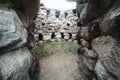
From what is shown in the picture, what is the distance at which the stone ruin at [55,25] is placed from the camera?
1368 centimetres

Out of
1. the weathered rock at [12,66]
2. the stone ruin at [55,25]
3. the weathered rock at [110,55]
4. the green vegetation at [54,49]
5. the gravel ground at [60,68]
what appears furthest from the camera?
the stone ruin at [55,25]

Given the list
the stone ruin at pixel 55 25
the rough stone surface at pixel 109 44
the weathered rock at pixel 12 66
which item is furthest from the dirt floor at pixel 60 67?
the stone ruin at pixel 55 25

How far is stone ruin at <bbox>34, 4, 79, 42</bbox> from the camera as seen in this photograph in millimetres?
13675

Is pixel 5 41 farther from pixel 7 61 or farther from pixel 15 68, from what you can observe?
pixel 15 68

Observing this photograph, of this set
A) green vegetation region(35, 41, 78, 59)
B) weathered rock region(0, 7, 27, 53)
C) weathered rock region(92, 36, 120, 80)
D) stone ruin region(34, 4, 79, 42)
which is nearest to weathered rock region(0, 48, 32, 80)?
weathered rock region(0, 7, 27, 53)

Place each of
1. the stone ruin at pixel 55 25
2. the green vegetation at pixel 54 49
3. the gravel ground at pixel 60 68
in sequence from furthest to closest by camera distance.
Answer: the stone ruin at pixel 55 25 < the green vegetation at pixel 54 49 < the gravel ground at pixel 60 68

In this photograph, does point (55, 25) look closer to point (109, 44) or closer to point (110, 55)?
point (109, 44)

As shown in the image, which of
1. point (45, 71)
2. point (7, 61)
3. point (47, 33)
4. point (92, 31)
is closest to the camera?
point (7, 61)

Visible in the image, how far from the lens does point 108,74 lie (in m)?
4.12

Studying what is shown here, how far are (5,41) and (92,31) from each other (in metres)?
3.84

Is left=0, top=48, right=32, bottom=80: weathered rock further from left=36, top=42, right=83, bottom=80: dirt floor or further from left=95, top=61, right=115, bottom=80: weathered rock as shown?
left=36, top=42, right=83, bottom=80: dirt floor

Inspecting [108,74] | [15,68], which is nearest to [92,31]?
[108,74]

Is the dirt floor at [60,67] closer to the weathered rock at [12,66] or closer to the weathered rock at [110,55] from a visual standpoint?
the weathered rock at [110,55]

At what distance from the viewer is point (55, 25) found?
14680 mm
